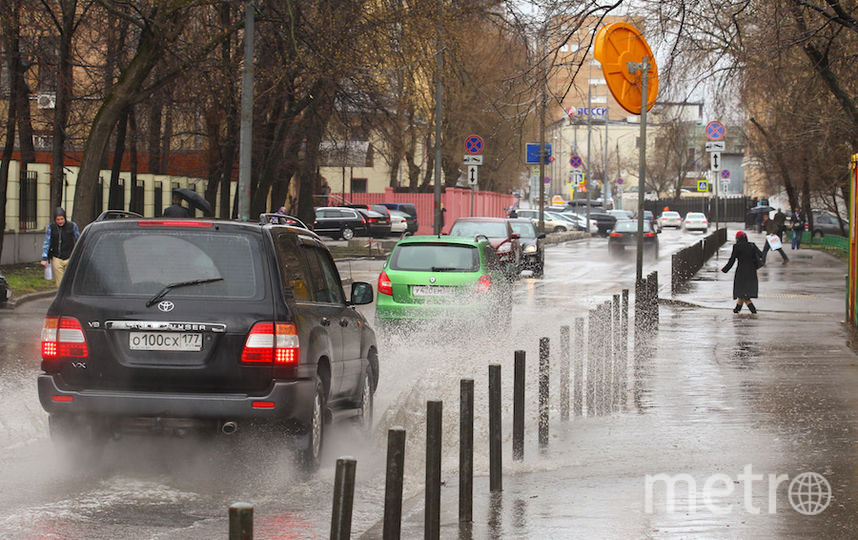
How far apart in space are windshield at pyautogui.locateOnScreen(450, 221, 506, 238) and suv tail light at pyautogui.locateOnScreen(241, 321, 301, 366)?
21.5m

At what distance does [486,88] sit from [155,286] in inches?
1742

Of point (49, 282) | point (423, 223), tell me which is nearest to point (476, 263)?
point (49, 282)

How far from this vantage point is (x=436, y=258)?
647 inches

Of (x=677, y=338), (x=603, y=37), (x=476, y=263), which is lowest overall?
(x=677, y=338)

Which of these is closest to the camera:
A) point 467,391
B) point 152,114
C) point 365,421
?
point 467,391

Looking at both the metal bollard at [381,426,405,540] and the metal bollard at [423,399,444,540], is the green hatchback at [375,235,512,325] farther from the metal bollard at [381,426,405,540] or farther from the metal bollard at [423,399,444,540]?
the metal bollard at [381,426,405,540]

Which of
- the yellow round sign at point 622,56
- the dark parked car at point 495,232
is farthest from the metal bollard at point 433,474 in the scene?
the dark parked car at point 495,232

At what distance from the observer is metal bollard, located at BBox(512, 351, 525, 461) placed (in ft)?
26.0

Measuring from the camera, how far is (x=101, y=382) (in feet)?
24.3

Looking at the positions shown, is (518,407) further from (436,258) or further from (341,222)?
(341,222)

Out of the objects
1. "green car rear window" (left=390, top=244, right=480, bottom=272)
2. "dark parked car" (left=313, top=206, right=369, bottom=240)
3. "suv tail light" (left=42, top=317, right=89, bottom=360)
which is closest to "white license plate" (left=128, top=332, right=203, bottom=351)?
"suv tail light" (left=42, top=317, right=89, bottom=360)

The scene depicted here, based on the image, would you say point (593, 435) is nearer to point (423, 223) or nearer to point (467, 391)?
point (467, 391)

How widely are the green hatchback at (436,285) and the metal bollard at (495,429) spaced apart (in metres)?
8.73

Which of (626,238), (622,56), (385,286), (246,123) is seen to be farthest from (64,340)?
(626,238)
